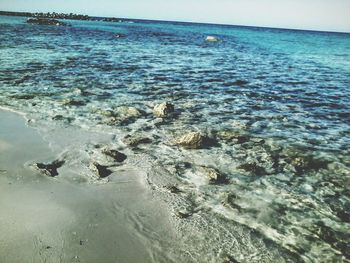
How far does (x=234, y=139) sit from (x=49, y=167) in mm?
4430

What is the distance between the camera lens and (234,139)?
26.2 feet

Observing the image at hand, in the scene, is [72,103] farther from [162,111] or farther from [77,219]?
[77,219]

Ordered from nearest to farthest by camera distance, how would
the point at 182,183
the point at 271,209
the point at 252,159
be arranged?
the point at 271,209
the point at 182,183
the point at 252,159

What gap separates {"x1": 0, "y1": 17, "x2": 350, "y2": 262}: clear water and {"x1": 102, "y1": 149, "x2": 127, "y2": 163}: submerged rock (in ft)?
1.11

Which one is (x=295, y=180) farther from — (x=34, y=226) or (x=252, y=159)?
(x=34, y=226)

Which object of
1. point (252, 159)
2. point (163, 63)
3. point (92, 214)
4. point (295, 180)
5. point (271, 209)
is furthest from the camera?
point (163, 63)

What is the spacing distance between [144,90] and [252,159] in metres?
6.92

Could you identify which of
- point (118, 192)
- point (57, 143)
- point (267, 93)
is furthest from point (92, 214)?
point (267, 93)

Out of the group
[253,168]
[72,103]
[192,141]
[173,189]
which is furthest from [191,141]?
[72,103]

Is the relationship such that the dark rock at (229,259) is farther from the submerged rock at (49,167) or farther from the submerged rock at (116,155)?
the submerged rock at (49,167)

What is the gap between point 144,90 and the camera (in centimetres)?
1276

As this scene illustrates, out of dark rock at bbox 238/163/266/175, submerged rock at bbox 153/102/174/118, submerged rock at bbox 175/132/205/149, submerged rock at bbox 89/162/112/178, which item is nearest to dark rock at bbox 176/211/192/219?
submerged rock at bbox 89/162/112/178

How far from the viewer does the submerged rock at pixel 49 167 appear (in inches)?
222

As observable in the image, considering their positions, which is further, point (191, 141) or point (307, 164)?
point (191, 141)
